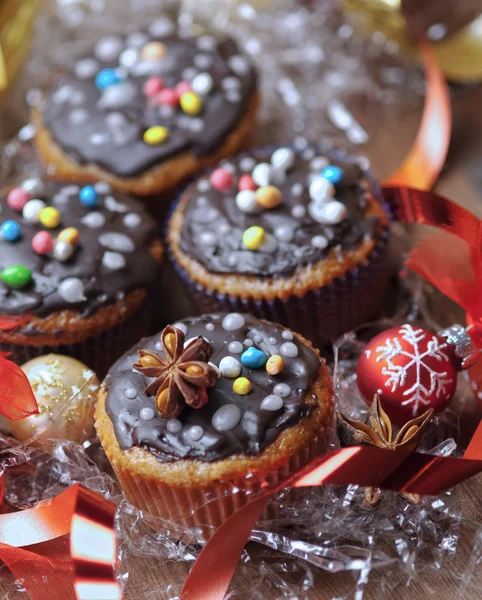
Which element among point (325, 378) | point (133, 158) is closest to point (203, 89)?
point (133, 158)

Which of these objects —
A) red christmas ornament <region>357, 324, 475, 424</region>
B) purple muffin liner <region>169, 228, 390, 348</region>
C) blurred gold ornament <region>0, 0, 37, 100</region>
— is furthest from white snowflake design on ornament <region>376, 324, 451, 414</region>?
blurred gold ornament <region>0, 0, 37, 100</region>

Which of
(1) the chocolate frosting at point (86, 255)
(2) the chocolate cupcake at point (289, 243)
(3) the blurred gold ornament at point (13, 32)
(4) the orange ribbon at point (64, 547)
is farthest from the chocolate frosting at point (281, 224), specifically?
(3) the blurred gold ornament at point (13, 32)

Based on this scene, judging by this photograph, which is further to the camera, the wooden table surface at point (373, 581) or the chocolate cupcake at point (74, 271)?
the chocolate cupcake at point (74, 271)

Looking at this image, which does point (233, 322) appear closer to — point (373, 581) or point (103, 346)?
point (103, 346)

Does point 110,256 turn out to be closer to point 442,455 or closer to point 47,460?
point 47,460

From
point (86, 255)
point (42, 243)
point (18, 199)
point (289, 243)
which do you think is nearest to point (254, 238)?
point (289, 243)

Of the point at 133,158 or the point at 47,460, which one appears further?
the point at 133,158

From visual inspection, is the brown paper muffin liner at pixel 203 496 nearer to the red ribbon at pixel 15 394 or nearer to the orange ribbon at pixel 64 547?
the orange ribbon at pixel 64 547
